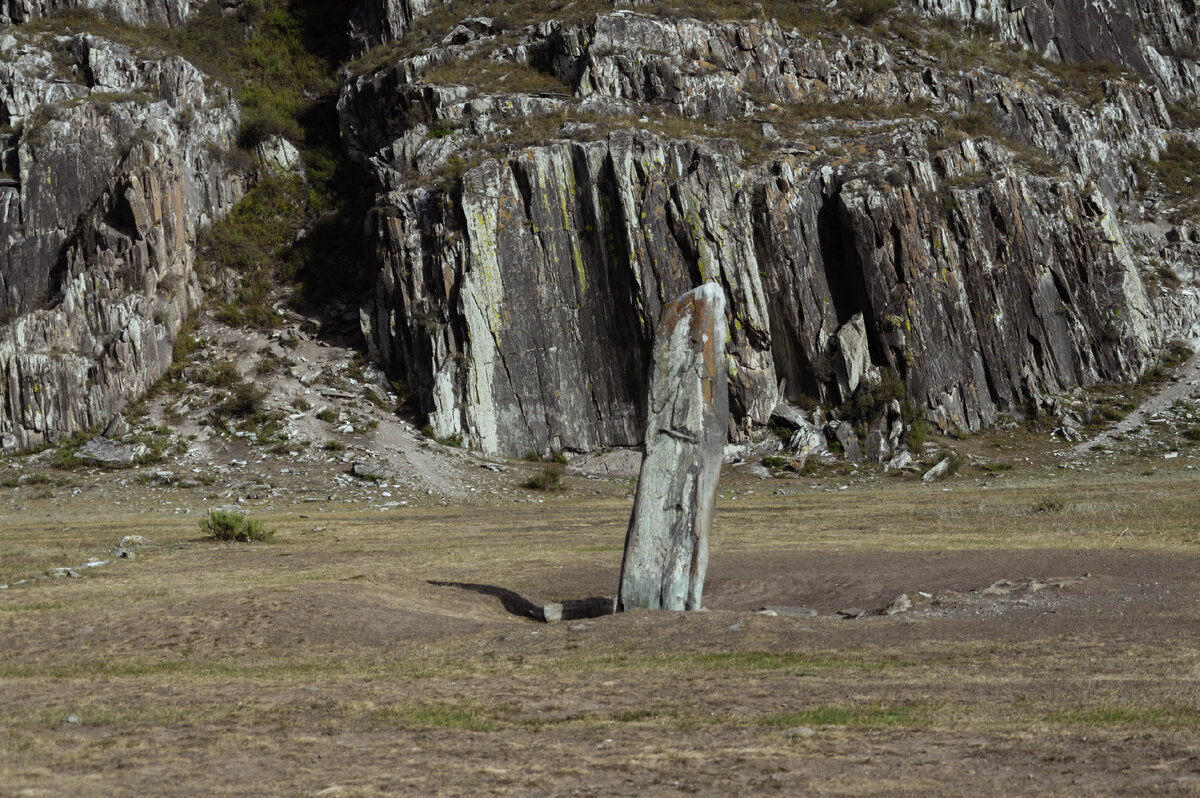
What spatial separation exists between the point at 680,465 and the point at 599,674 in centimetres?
484

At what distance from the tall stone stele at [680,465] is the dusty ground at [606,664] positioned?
97cm

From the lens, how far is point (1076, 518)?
24469 millimetres

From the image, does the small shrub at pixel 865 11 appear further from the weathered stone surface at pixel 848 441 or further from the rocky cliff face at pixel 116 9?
the rocky cliff face at pixel 116 9

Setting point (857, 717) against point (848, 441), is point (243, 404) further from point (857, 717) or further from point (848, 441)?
point (857, 717)

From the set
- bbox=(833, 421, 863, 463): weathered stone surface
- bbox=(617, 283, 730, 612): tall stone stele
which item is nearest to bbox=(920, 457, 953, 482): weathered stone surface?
bbox=(833, 421, 863, 463): weathered stone surface

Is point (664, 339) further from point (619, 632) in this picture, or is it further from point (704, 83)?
point (704, 83)

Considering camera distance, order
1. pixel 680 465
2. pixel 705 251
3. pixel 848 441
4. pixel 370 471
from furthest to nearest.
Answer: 1. pixel 705 251
2. pixel 848 441
3. pixel 370 471
4. pixel 680 465

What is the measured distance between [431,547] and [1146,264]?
51.1m

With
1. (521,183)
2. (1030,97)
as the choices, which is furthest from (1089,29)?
(521,183)

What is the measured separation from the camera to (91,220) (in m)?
49.3

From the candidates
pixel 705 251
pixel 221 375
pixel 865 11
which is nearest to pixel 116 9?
pixel 221 375

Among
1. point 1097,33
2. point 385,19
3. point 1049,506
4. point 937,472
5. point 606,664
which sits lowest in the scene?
point 937,472

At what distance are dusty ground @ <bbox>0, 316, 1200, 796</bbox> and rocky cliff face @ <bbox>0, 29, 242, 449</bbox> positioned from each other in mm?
22204

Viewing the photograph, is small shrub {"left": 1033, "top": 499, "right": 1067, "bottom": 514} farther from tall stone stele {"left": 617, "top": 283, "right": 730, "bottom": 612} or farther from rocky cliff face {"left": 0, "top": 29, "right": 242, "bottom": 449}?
rocky cliff face {"left": 0, "top": 29, "right": 242, "bottom": 449}
